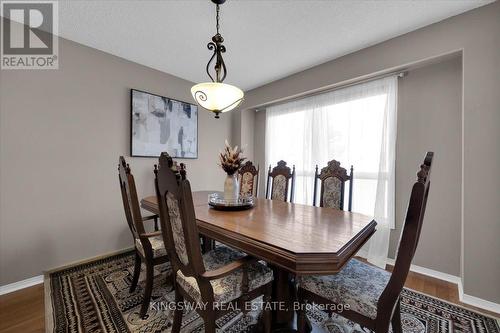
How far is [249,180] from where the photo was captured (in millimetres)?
2775

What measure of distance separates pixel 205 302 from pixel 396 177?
2.52 m

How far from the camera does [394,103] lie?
8.14 ft

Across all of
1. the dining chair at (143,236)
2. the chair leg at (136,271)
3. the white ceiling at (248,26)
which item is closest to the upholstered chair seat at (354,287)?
the dining chair at (143,236)

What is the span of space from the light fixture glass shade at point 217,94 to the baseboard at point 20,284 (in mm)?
2438

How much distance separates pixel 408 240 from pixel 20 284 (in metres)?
3.22

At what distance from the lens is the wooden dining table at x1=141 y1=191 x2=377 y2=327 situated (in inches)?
36.3

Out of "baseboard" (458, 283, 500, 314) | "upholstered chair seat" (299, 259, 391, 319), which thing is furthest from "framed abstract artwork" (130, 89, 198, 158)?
"baseboard" (458, 283, 500, 314)

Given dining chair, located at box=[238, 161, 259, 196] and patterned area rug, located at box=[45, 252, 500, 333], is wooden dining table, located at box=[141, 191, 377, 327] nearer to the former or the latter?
patterned area rug, located at box=[45, 252, 500, 333]

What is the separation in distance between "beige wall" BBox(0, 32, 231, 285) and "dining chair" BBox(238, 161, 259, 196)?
4.64 ft

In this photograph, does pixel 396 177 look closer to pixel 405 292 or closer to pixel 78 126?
pixel 405 292

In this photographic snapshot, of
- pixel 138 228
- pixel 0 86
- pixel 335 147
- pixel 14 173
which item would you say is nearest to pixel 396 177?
pixel 335 147

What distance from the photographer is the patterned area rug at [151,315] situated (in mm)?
1509

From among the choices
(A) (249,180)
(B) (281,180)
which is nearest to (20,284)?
(A) (249,180)

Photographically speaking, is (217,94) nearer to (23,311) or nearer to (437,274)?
(23,311)
